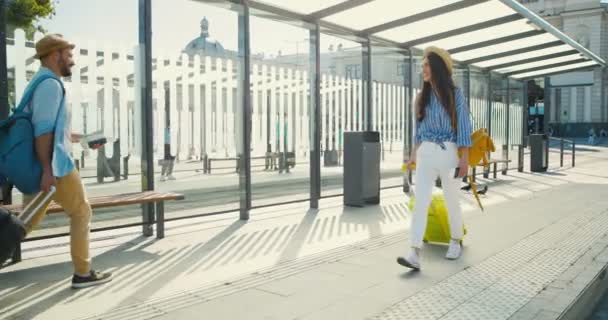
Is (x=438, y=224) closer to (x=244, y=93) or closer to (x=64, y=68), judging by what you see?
(x=244, y=93)

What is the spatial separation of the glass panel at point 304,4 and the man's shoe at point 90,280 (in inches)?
155

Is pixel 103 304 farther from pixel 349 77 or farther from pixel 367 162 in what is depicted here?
pixel 349 77

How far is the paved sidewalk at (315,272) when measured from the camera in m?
3.13

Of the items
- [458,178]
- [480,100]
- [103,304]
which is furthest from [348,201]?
[480,100]

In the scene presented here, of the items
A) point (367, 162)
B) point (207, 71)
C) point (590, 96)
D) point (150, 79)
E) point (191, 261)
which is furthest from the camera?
point (590, 96)

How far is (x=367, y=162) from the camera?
24.6ft

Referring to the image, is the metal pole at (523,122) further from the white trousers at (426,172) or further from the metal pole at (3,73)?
the metal pole at (3,73)

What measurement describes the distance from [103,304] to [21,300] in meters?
0.56

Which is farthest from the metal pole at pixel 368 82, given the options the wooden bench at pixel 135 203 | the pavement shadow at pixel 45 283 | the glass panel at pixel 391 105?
the pavement shadow at pixel 45 283

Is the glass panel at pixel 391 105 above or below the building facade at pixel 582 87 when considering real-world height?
below

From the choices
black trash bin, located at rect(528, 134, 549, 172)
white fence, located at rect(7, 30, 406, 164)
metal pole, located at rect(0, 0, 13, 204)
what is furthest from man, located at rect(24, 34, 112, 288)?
black trash bin, located at rect(528, 134, 549, 172)

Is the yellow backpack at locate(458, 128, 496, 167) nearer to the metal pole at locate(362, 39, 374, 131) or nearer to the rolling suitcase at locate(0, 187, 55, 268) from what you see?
the rolling suitcase at locate(0, 187, 55, 268)

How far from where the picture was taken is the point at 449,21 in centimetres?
812

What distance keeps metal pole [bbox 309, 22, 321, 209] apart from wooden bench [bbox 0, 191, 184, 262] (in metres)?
2.45
